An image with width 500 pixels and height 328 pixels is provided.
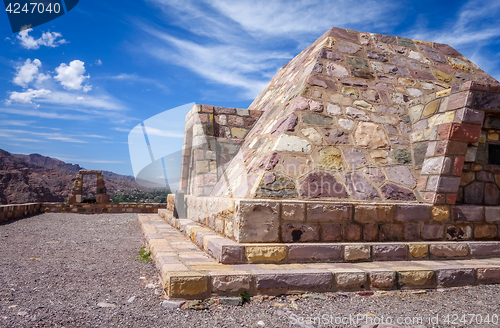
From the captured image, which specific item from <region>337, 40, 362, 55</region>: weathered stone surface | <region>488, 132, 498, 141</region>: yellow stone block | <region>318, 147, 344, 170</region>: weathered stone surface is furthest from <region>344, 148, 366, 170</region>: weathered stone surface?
<region>337, 40, 362, 55</region>: weathered stone surface

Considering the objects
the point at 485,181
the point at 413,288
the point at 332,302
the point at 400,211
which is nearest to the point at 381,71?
the point at 485,181

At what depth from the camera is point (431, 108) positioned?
4.52 metres

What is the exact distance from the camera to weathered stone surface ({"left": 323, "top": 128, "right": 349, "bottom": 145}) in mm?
4266

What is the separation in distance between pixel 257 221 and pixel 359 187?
1381mm

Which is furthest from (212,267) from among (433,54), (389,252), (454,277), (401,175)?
(433,54)

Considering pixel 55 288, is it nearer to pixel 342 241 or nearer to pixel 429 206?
pixel 342 241

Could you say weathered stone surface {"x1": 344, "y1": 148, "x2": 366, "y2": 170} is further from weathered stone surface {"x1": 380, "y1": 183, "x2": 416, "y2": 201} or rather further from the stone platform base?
the stone platform base

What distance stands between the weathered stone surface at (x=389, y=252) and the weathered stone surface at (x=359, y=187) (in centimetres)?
57

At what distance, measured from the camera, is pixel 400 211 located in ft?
12.6

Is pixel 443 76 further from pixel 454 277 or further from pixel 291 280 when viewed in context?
pixel 291 280

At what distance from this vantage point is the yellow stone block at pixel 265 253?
3354mm

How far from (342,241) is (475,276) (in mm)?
1462

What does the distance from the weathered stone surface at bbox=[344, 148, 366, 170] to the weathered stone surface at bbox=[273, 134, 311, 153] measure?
0.52 metres

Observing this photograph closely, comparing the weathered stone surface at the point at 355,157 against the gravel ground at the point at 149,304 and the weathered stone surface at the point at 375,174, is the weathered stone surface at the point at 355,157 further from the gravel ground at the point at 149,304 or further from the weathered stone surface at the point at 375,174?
the gravel ground at the point at 149,304
